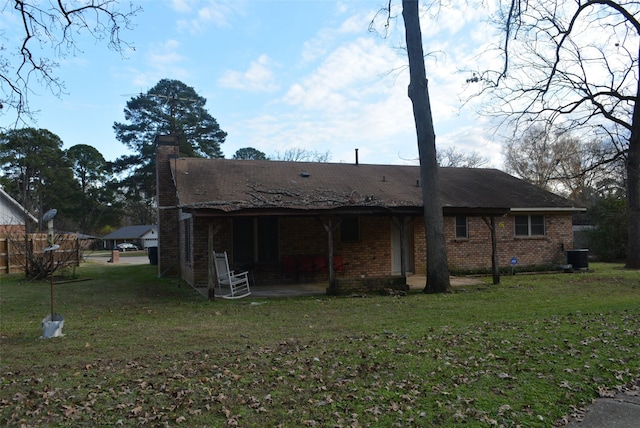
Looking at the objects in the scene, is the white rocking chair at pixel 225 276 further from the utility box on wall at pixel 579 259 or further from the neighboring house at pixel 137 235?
the neighboring house at pixel 137 235

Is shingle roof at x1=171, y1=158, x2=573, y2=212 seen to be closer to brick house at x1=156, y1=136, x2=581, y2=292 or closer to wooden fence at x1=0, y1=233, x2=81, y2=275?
brick house at x1=156, y1=136, x2=581, y2=292

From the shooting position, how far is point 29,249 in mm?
17188

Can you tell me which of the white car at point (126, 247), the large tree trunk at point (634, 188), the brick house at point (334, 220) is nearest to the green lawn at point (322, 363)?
the brick house at point (334, 220)

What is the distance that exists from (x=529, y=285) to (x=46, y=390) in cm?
1237

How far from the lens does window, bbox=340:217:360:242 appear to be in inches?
628

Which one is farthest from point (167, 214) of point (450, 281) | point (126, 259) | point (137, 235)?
point (137, 235)

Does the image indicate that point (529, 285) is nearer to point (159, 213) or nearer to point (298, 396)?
point (298, 396)

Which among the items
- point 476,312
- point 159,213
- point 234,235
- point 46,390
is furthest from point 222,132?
point 46,390

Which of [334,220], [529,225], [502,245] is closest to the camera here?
[334,220]

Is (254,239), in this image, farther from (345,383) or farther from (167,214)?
(345,383)

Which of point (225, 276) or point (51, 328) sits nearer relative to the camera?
point (51, 328)

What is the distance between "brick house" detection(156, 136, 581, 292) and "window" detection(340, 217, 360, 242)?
0.03 meters

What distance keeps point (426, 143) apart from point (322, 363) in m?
8.36

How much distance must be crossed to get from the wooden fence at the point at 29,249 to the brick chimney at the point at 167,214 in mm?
3003
